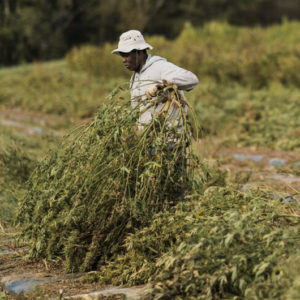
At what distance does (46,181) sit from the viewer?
4.93m

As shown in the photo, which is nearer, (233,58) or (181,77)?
(181,77)

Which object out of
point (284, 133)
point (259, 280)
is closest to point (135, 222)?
point (259, 280)

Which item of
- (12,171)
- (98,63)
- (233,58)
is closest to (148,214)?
(12,171)

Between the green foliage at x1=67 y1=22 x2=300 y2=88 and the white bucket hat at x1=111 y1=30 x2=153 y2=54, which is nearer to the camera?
the white bucket hat at x1=111 y1=30 x2=153 y2=54

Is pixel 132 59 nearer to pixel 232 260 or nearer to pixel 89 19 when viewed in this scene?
pixel 232 260

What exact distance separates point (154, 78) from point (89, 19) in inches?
922

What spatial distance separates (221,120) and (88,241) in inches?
266

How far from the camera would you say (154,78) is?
16.8ft

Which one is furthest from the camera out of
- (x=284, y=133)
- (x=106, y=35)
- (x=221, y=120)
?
(x=106, y=35)

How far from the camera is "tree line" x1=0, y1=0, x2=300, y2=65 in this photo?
24.6 m

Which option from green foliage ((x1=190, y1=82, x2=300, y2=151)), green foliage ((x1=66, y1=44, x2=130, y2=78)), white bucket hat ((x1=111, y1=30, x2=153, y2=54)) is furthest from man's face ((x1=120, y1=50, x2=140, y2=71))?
green foliage ((x1=66, y1=44, x2=130, y2=78))

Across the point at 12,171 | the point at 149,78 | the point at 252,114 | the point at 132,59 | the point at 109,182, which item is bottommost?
the point at 252,114

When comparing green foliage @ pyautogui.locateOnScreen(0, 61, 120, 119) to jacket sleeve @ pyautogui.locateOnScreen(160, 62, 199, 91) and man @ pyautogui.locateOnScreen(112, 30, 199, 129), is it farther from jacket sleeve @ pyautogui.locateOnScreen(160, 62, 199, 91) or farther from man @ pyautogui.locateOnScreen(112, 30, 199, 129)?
jacket sleeve @ pyautogui.locateOnScreen(160, 62, 199, 91)

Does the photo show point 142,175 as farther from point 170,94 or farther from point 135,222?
point 170,94
